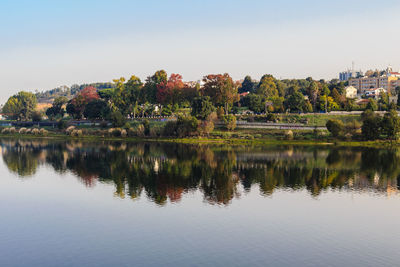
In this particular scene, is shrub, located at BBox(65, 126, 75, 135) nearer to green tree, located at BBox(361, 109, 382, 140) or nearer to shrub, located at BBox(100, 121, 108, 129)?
shrub, located at BBox(100, 121, 108, 129)

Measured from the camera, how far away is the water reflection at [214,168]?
6078 cm

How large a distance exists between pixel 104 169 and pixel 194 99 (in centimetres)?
6084

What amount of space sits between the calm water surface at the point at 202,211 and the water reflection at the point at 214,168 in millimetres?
214

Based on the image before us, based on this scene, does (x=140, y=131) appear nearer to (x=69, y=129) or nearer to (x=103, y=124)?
(x=103, y=124)

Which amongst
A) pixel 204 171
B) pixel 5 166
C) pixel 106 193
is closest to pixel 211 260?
pixel 106 193

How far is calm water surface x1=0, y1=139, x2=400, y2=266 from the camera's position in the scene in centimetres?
3512

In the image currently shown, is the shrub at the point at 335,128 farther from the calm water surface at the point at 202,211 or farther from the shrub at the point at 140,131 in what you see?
the shrub at the point at 140,131

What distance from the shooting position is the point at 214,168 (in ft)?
254

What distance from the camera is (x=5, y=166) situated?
83.4 m

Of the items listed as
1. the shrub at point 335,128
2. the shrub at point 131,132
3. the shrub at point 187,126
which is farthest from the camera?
the shrub at point 131,132

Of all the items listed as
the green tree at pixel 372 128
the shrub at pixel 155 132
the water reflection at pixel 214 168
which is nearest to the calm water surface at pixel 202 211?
the water reflection at pixel 214 168

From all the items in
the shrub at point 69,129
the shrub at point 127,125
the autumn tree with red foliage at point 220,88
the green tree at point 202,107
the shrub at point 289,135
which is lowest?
the shrub at point 289,135

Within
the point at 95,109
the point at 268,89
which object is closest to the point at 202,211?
the point at 95,109

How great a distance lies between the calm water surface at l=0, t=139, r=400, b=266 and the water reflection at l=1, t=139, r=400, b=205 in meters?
0.21
